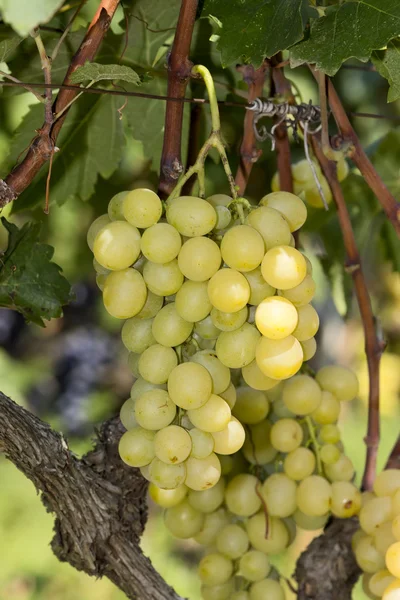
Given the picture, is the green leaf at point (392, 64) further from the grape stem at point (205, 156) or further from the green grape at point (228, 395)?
the green grape at point (228, 395)

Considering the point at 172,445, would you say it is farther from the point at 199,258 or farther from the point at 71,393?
the point at 71,393

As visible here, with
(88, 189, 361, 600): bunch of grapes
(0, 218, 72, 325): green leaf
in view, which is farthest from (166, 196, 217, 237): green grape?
(0, 218, 72, 325): green leaf

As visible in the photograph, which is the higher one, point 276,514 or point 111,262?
point 111,262

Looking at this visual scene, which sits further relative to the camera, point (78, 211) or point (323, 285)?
point (323, 285)

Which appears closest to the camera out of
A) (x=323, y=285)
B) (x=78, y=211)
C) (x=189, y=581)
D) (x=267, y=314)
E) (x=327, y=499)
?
(x=267, y=314)

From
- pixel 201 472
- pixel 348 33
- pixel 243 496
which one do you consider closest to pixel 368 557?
pixel 243 496

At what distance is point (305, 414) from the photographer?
697 mm

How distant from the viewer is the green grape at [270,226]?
0.49 metres

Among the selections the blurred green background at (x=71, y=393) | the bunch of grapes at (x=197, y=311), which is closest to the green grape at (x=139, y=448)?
the bunch of grapes at (x=197, y=311)

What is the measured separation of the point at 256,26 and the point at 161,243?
0.64 feet

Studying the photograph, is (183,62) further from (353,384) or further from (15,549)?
(15,549)

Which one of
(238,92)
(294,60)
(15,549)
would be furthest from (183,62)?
(15,549)

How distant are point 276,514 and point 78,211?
0.51 m

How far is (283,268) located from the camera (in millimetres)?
478
